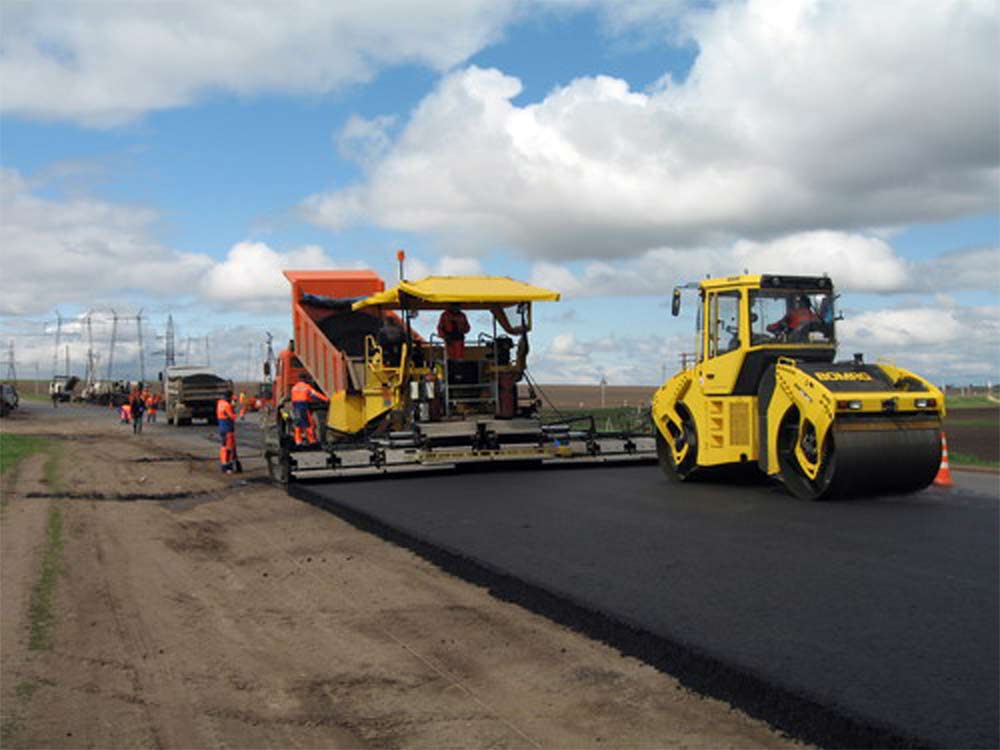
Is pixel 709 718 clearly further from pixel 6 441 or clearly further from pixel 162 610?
pixel 6 441

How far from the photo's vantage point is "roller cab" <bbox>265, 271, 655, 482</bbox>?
1170cm

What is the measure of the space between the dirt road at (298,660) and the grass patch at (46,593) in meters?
0.02

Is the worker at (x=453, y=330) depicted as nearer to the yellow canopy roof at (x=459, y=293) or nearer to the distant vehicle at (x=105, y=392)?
the yellow canopy roof at (x=459, y=293)

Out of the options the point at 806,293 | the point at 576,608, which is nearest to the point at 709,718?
the point at 576,608

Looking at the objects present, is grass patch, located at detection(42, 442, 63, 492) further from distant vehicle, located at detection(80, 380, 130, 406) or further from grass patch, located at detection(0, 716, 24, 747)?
distant vehicle, located at detection(80, 380, 130, 406)

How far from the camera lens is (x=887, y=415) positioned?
869 cm

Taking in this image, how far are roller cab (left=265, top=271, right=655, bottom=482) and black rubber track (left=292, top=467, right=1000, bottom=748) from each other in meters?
1.65

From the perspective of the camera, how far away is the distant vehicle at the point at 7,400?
45.4m

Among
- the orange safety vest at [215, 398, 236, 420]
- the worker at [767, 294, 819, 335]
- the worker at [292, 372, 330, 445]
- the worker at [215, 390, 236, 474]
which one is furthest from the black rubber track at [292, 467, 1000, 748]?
the orange safety vest at [215, 398, 236, 420]

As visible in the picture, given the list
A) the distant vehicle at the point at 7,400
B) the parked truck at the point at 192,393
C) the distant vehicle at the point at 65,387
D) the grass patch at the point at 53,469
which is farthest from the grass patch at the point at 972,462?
the distant vehicle at the point at 65,387

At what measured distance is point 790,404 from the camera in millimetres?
9117

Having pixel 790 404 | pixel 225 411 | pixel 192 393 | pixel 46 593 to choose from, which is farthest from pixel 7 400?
pixel 790 404

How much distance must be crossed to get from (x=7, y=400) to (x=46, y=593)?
45.1 metres

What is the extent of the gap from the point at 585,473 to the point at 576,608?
6611 mm
